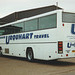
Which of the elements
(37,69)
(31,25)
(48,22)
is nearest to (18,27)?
(31,25)

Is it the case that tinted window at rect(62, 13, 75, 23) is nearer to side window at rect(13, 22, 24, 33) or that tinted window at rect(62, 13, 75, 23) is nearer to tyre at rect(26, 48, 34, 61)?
tyre at rect(26, 48, 34, 61)

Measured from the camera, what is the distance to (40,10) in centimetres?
4981

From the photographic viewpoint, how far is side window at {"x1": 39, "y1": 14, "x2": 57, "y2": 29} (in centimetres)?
1227

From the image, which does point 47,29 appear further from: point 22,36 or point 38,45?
point 22,36

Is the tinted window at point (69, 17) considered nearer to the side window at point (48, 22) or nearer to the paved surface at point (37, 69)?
the side window at point (48, 22)

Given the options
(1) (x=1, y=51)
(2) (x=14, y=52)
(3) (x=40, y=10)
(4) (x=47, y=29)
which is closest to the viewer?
(4) (x=47, y=29)

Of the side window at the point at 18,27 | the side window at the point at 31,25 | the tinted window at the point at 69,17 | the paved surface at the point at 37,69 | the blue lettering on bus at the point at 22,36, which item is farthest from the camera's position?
Answer: the side window at the point at 18,27

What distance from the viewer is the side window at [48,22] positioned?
1227 cm

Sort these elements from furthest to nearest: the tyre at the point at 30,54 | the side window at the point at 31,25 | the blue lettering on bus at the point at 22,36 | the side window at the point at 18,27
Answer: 1. the side window at the point at 18,27
2. the tyre at the point at 30,54
3. the side window at the point at 31,25
4. the blue lettering on bus at the point at 22,36

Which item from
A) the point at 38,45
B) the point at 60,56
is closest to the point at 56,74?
the point at 60,56

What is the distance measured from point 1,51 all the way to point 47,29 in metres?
9.39

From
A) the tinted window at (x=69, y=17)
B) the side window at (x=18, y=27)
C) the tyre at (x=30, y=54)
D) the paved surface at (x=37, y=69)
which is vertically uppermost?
the tinted window at (x=69, y=17)

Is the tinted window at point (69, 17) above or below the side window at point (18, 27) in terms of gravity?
above

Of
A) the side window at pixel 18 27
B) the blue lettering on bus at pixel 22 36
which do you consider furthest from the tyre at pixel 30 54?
the side window at pixel 18 27
